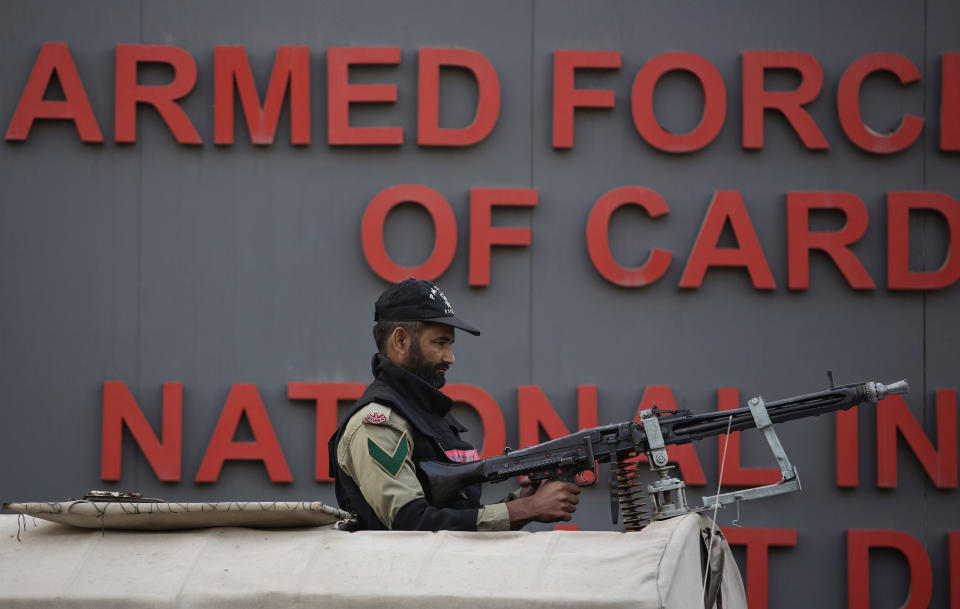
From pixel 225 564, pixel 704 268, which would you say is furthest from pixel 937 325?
pixel 225 564

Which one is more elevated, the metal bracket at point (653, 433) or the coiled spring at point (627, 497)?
the metal bracket at point (653, 433)

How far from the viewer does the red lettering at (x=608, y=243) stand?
6355 mm

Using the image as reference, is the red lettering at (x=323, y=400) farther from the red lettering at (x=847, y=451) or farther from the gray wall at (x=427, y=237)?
the red lettering at (x=847, y=451)

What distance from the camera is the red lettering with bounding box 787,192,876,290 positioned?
20.6 ft

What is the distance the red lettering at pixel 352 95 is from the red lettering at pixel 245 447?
5.93ft

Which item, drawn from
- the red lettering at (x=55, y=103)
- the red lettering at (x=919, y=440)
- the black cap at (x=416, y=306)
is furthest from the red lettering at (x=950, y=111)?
the red lettering at (x=55, y=103)

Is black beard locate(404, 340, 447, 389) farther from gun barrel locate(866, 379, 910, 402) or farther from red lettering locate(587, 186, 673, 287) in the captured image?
red lettering locate(587, 186, 673, 287)

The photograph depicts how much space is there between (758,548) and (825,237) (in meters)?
1.97

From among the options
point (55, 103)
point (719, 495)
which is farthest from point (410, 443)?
point (55, 103)

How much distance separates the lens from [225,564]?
2.38m

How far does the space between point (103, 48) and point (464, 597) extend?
5.47 meters

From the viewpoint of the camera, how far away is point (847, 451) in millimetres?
6223

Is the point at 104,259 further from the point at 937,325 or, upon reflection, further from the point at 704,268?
the point at 937,325

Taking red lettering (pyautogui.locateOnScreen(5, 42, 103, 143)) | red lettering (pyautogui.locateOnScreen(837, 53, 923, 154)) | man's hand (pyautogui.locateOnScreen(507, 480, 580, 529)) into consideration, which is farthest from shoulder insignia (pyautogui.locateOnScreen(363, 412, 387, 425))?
red lettering (pyautogui.locateOnScreen(837, 53, 923, 154))
